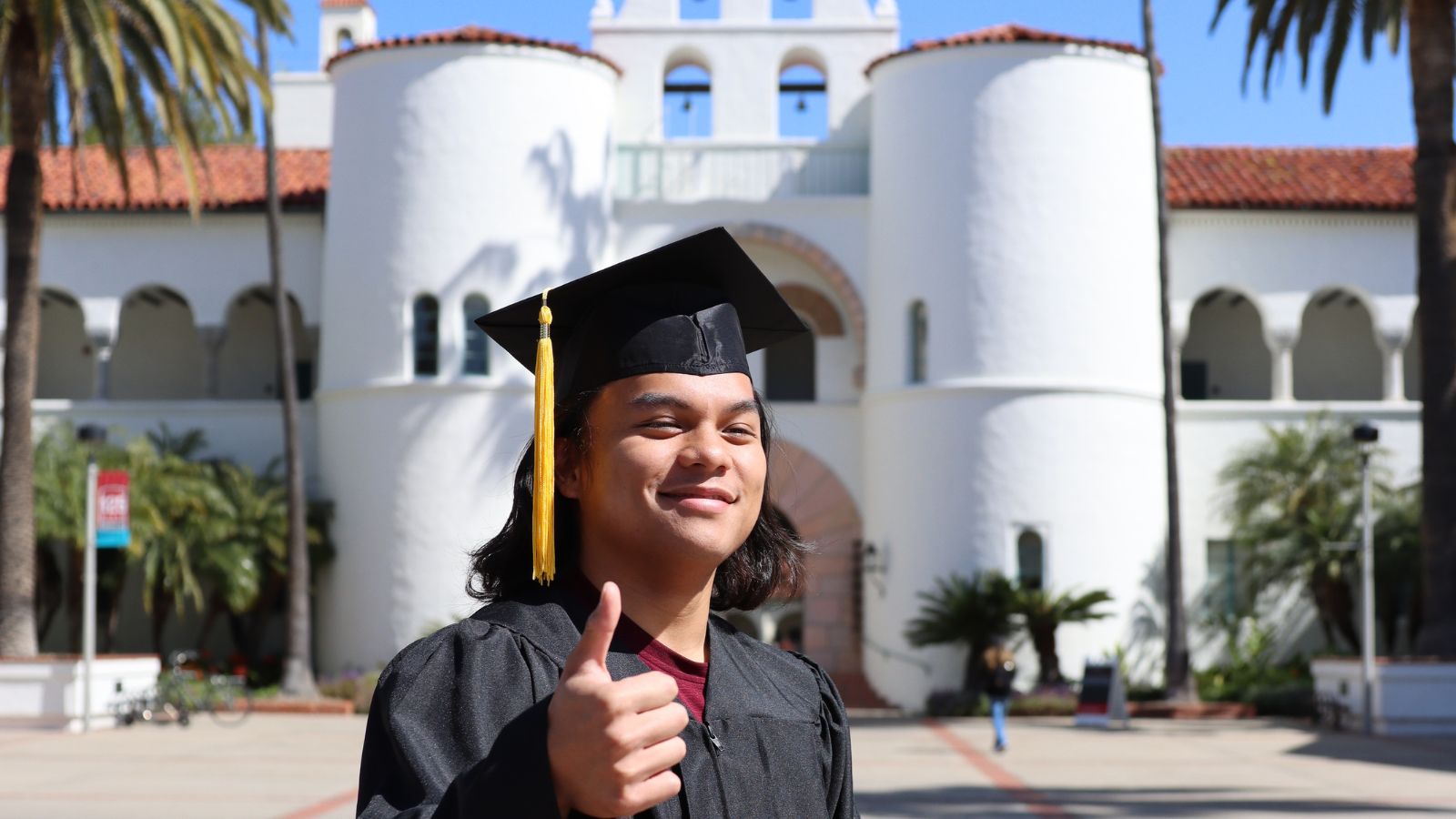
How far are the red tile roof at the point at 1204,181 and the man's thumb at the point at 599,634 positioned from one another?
3152cm

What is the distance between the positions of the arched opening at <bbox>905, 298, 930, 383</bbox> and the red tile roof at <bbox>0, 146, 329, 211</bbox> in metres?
11.2

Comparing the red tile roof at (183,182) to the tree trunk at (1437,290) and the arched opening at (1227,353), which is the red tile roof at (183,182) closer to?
the arched opening at (1227,353)

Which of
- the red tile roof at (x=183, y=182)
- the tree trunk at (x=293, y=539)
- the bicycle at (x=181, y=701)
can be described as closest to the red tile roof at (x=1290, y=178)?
the tree trunk at (x=293, y=539)

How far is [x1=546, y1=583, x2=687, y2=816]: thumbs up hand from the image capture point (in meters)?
2.44

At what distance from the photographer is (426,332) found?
31.7m

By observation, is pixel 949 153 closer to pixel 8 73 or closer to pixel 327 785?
pixel 8 73

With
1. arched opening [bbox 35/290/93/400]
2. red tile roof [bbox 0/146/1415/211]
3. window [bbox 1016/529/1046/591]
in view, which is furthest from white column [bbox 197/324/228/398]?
window [bbox 1016/529/1046/591]

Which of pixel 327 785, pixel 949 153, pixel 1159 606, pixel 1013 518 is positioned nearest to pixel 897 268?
pixel 949 153

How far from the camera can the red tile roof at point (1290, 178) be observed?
33000mm

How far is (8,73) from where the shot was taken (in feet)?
75.9

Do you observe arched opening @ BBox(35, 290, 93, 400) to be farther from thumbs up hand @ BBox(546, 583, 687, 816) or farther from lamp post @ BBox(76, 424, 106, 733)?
thumbs up hand @ BBox(546, 583, 687, 816)

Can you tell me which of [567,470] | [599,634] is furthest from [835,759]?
[599,634]

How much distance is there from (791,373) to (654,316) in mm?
31843

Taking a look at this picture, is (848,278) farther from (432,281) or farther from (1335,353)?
(1335,353)
